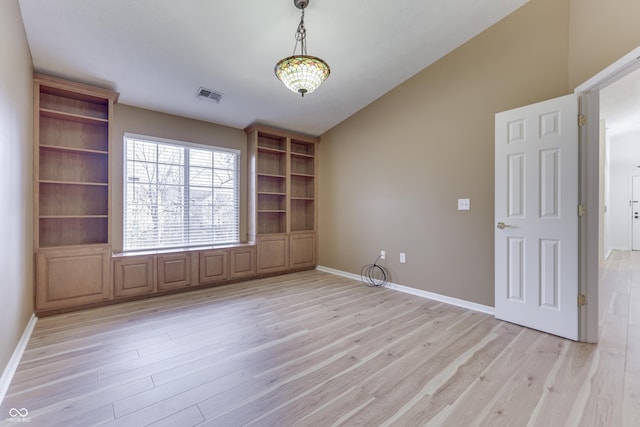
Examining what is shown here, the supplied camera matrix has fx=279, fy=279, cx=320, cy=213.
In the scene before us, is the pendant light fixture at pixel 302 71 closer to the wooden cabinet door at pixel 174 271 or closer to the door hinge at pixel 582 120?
the door hinge at pixel 582 120

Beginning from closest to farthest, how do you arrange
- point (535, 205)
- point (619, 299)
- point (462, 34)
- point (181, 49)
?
point (535, 205) < point (181, 49) < point (462, 34) < point (619, 299)

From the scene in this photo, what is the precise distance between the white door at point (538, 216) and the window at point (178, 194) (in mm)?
3691

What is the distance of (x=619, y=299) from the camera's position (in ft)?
11.2

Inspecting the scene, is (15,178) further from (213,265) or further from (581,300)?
(581,300)

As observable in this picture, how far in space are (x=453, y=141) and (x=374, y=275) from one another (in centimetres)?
219

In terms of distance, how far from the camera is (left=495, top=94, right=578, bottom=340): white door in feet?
7.85

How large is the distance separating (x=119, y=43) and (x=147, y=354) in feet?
9.16

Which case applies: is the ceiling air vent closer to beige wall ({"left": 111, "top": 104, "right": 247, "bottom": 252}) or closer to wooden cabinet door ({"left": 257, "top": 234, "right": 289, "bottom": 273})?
beige wall ({"left": 111, "top": 104, "right": 247, "bottom": 252})

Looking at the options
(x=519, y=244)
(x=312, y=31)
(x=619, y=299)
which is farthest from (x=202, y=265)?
(x=619, y=299)

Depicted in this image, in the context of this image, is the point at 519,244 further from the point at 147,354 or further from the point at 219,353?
the point at 147,354

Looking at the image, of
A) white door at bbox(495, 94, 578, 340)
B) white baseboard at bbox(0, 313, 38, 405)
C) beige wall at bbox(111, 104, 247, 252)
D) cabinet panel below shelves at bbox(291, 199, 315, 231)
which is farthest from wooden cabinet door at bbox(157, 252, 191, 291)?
white door at bbox(495, 94, 578, 340)

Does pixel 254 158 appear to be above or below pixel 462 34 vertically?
below

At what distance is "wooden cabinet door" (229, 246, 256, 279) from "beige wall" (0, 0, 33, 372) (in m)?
2.09

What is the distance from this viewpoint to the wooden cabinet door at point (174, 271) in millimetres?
3575
